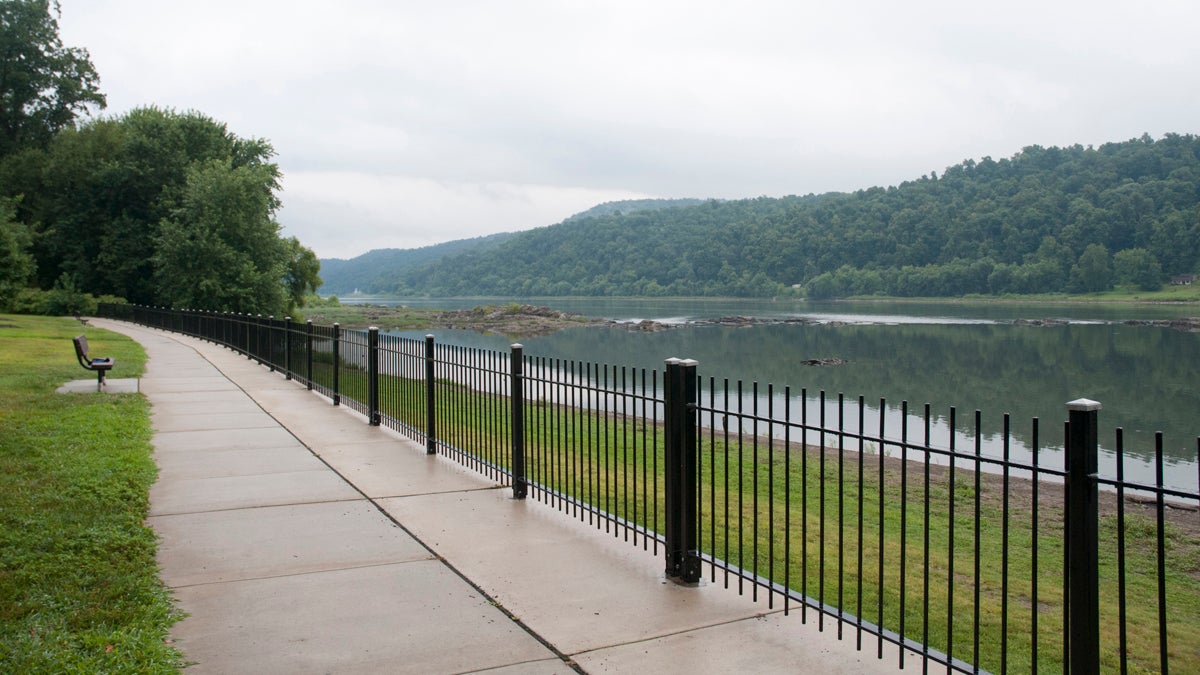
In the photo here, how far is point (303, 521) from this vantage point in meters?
7.88

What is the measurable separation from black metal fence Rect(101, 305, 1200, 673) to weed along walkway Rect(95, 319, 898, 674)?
277 millimetres

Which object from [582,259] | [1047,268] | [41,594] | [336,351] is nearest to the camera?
[41,594]

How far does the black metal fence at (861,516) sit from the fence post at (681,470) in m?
0.01

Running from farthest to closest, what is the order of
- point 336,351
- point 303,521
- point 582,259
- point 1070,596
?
point 582,259
point 336,351
point 303,521
point 1070,596

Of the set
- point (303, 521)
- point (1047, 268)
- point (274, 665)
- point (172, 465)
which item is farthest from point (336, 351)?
point (1047, 268)

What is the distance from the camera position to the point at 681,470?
614 cm

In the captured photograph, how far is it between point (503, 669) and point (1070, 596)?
2667mm

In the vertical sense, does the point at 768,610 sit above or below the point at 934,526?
above

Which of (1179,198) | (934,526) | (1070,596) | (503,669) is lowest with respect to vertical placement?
(934,526)

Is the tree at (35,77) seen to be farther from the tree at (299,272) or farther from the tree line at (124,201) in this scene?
the tree at (299,272)

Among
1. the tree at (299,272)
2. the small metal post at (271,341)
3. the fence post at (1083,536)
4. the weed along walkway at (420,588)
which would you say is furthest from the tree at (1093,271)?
the fence post at (1083,536)

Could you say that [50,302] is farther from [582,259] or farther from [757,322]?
[582,259]

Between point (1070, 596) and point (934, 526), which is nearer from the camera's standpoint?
point (1070, 596)

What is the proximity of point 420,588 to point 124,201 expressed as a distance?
5356cm
